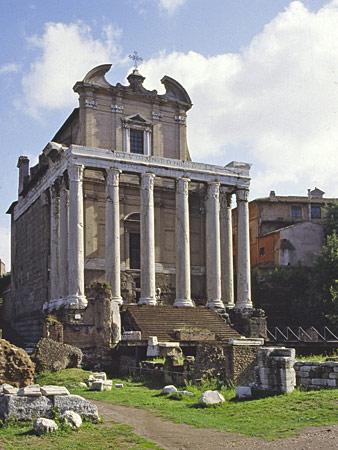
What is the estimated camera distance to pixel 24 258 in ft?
171

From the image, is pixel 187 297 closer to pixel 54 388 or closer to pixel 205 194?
pixel 205 194

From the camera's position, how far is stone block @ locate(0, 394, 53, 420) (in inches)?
563

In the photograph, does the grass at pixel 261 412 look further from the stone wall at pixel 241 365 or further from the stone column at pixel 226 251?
the stone column at pixel 226 251

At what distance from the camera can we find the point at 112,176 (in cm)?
4094

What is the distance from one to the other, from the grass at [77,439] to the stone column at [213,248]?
94.4 feet

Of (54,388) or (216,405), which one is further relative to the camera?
(216,405)

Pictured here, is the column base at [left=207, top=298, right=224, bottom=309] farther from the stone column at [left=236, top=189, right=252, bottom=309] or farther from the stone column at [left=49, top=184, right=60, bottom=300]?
the stone column at [left=49, top=184, right=60, bottom=300]

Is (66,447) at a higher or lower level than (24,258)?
lower

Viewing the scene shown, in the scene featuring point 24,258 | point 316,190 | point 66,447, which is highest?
point 316,190

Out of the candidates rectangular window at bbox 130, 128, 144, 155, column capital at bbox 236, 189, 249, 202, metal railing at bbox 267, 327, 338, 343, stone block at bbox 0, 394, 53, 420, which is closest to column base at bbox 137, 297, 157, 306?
metal railing at bbox 267, 327, 338, 343

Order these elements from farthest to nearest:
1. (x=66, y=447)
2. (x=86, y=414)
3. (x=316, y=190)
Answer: (x=316, y=190) → (x=86, y=414) → (x=66, y=447)

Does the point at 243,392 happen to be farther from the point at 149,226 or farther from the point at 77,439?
the point at 149,226

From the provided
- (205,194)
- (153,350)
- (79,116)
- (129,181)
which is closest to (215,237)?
(205,194)

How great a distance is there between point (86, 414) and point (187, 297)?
2751 centimetres
